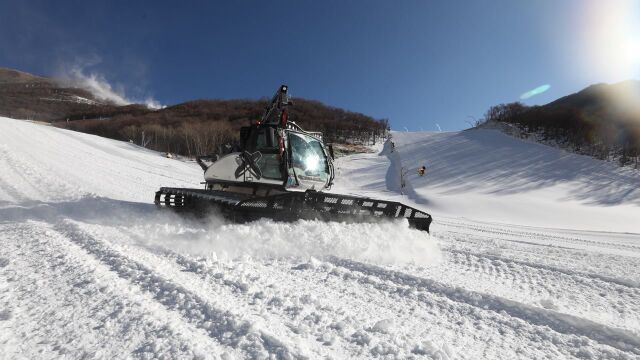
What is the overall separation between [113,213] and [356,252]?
446 cm

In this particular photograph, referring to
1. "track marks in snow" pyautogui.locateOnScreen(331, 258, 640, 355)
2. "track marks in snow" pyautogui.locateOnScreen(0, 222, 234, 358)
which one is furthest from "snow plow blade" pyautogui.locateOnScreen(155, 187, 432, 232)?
"track marks in snow" pyautogui.locateOnScreen(0, 222, 234, 358)

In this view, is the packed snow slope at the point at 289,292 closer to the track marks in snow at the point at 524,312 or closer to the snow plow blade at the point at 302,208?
the track marks in snow at the point at 524,312

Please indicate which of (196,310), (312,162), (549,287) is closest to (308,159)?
(312,162)

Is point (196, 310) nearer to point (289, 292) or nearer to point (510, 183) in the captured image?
point (289, 292)

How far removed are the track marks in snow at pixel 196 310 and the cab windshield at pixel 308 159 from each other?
9.94 ft

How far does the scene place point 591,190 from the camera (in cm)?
2509

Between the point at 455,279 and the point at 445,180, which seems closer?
the point at 455,279

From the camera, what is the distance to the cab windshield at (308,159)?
5.96 metres

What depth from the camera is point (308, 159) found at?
6.21 metres

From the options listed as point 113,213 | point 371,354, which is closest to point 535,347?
point 371,354

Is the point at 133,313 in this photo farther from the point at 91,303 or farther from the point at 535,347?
the point at 535,347

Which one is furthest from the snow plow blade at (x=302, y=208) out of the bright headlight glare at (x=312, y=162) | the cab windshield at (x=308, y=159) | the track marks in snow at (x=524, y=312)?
the track marks in snow at (x=524, y=312)

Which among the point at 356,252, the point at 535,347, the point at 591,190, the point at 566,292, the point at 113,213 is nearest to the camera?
the point at 535,347

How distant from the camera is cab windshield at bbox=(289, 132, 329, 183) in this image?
5.96m
